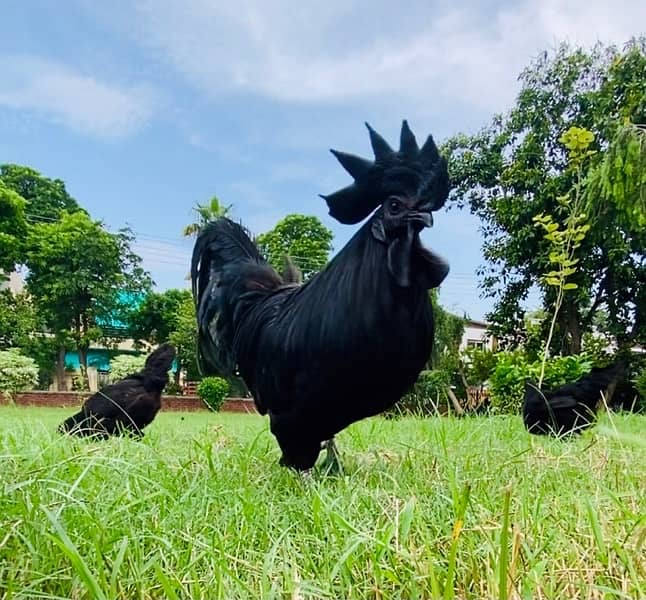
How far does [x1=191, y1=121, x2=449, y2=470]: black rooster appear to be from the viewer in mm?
1823

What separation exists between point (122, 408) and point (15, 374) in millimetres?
9811

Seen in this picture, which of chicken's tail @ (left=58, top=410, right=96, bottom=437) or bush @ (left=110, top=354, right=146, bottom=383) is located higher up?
bush @ (left=110, top=354, right=146, bottom=383)

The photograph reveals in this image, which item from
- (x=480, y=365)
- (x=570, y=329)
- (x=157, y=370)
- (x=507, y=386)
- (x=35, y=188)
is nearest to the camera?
(x=157, y=370)

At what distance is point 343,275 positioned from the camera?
2035 millimetres

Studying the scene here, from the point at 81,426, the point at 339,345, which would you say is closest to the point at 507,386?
the point at 81,426

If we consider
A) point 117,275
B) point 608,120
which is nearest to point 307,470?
point 608,120

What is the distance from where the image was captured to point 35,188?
75.8ft

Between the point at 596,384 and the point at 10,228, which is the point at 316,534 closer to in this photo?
the point at 596,384

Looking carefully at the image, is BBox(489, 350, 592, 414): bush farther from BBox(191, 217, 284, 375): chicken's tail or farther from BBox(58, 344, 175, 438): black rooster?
BBox(191, 217, 284, 375): chicken's tail

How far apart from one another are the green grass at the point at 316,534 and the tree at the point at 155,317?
1961 centimetres

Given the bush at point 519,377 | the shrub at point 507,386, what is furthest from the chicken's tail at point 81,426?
the shrub at point 507,386

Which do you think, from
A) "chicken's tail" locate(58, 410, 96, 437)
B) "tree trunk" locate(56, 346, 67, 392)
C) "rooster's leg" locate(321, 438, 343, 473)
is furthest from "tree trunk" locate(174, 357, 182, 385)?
"rooster's leg" locate(321, 438, 343, 473)

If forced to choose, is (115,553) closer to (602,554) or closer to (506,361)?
(602,554)

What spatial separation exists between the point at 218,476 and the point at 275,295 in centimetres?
85
